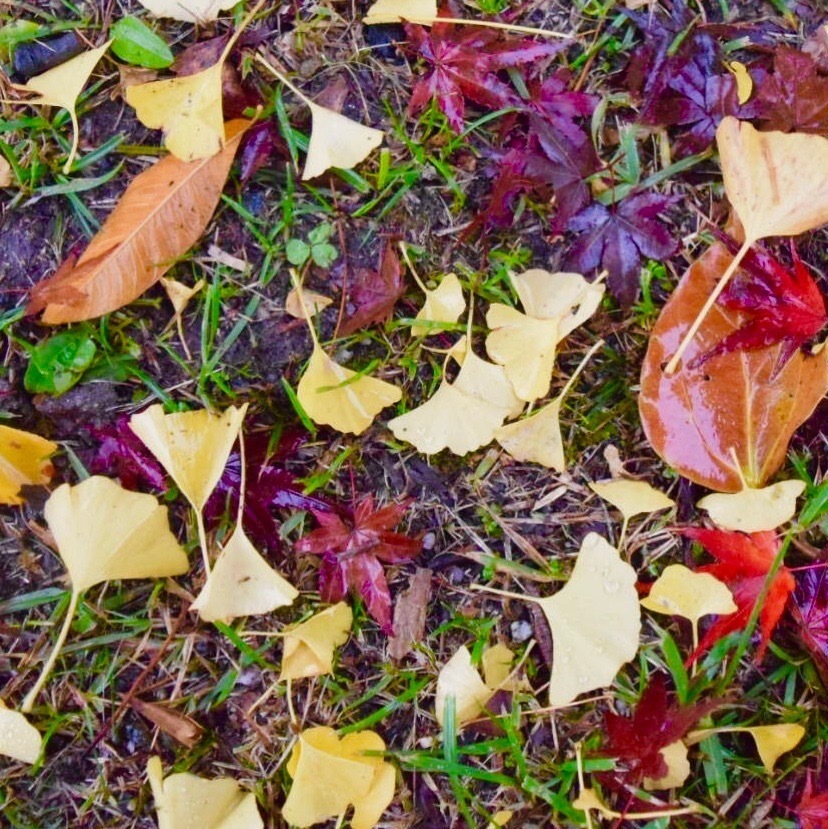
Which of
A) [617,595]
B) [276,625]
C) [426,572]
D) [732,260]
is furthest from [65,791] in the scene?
[732,260]

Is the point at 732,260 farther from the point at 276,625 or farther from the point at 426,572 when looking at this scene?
the point at 276,625

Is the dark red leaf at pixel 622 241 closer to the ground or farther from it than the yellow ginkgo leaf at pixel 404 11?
closer to the ground

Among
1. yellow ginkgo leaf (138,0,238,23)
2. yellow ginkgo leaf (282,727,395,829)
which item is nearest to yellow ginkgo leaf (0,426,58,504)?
yellow ginkgo leaf (282,727,395,829)

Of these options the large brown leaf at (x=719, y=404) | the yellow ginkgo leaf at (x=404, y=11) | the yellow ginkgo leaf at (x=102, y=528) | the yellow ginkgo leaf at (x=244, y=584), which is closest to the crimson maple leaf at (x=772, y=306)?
the large brown leaf at (x=719, y=404)

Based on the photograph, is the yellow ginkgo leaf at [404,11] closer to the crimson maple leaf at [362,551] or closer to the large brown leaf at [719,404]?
the large brown leaf at [719,404]

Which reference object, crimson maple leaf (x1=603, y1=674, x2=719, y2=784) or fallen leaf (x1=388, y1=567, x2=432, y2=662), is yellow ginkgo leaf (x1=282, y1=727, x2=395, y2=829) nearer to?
fallen leaf (x1=388, y1=567, x2=432, y2=662)

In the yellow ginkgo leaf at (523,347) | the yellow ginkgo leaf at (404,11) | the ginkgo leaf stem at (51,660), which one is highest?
the yellow ginkgo leaf at (404,11)

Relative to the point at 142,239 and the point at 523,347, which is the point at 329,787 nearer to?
the point at 523,347
